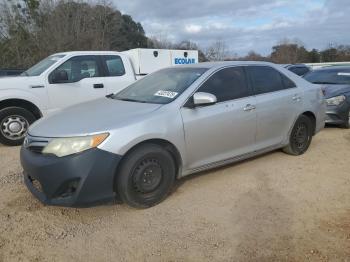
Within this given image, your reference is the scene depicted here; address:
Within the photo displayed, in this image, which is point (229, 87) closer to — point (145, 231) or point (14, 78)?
point (145, 231)

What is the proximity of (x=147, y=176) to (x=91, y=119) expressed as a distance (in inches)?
33.7

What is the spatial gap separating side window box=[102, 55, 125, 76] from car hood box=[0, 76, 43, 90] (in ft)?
4.67

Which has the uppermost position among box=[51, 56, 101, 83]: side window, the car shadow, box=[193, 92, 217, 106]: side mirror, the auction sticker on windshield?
box=[51, 56, 101, 83]: side window

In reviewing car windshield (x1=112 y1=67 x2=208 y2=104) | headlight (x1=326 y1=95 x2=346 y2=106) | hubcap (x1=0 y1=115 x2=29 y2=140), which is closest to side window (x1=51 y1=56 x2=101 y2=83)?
hubcap (x1=0 y1=115 x2=29 y2=140)

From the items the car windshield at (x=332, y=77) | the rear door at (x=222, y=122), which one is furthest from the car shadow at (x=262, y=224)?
the car windshield at (x=332, y=77)

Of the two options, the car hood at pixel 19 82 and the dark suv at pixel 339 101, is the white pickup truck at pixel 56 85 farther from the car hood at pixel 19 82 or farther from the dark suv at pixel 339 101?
the dark suv at pixel 339 101

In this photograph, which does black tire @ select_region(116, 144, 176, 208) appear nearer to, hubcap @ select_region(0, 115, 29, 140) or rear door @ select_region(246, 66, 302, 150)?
rear door @ select_region(246, 66, 302, 150)

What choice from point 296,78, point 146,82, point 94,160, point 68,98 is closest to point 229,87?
point 146,82

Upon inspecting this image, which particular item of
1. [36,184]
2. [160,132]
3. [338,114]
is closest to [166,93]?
[160,132]

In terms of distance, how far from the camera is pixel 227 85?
4.89 metres

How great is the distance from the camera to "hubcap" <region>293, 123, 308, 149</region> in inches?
231

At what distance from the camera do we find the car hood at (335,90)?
8234mm

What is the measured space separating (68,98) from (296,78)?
4.21 meters

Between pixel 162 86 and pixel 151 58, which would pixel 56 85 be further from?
pixel 162 86
